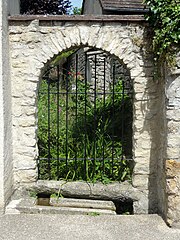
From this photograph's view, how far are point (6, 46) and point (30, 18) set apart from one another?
18.2 inches

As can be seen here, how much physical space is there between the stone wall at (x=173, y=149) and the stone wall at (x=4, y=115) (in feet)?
6.19

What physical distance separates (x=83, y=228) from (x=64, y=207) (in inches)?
22.6

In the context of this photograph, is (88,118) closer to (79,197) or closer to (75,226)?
(79,197)

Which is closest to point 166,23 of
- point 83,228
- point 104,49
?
point 104,49

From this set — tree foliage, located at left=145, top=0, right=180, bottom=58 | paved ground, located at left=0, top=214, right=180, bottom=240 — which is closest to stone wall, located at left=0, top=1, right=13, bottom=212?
paved ground, located at left=0, top=214, right=180, bottom=240

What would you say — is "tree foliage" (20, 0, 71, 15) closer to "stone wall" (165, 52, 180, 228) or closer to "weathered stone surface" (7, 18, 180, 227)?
"weathered stone surface" (7, 18, 180, 227)

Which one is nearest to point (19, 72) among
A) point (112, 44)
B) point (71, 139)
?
point (112, 44)

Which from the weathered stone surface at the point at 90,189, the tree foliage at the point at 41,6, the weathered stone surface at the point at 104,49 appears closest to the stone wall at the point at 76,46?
the weathered stone surface at the point at 104,49

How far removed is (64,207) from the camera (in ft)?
13.4

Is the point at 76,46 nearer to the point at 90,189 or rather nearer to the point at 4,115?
the point at 4,115

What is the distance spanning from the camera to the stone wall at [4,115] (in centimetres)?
362

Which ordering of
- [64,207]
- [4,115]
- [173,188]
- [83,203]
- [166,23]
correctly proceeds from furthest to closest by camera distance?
[83,203] → [64,207] → [4,115] → [173,188] → [166,23]

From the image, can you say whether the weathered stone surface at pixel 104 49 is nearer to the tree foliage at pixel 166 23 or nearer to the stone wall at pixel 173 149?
the stone wall at pixel 173 149

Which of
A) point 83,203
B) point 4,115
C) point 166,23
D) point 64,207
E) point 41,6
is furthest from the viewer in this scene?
point 41,6
